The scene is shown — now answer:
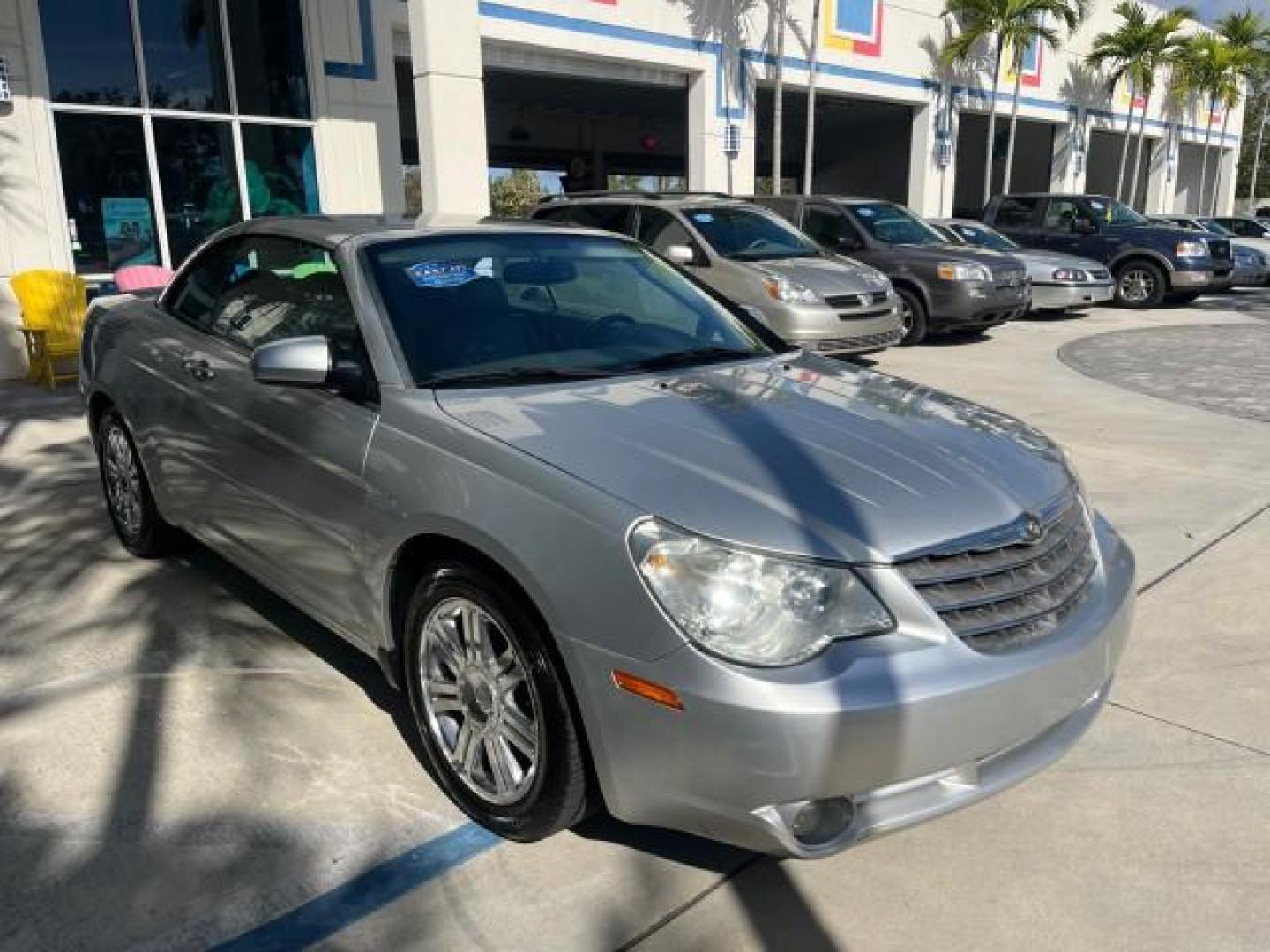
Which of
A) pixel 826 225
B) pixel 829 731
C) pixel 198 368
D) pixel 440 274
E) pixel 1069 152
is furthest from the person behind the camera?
pixel 1069 152

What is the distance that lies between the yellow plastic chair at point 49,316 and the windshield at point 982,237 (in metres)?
11.0

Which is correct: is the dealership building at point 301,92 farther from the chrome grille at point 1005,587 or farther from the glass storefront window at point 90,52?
the chrome grille at point 1005,587

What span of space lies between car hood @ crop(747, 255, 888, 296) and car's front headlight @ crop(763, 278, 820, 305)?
0.07 meters

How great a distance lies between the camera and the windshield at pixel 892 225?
41.5ft

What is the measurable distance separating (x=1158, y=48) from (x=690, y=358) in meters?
29.5

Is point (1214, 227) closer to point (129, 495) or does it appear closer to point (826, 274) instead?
point (826, 274)

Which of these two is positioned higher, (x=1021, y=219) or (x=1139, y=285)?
(x=1021, y=219)

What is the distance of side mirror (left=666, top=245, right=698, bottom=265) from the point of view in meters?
9.80

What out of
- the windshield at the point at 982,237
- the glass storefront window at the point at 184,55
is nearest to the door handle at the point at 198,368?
the glass storefront window at the point at 184,55

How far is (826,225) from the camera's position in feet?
42.0

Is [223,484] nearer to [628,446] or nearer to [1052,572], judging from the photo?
[628,446]

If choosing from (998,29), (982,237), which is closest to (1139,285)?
(982,237)

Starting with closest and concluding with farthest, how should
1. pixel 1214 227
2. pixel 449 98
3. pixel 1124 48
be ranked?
pixel 449 98, pixel 1214 227, pixel 1124 48

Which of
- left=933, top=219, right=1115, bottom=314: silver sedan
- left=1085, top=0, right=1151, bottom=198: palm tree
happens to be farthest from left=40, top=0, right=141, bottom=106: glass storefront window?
left=1085, top=0, right=1151, bottom=198: palm tree
